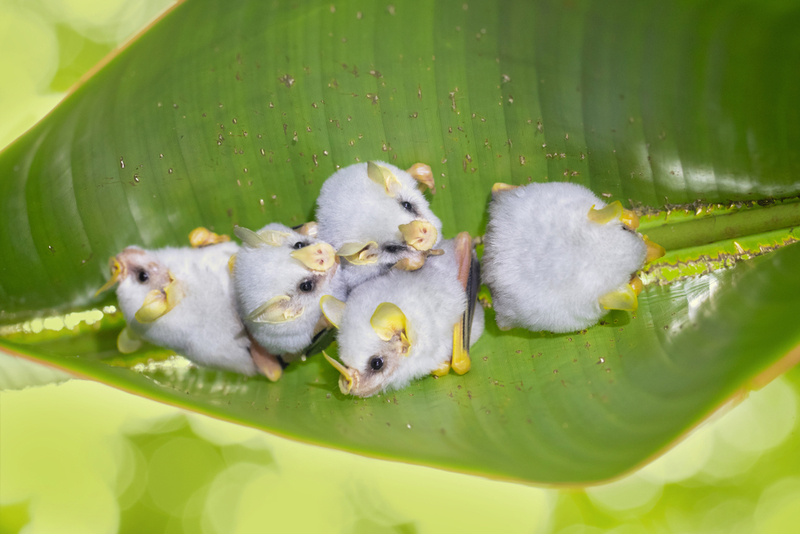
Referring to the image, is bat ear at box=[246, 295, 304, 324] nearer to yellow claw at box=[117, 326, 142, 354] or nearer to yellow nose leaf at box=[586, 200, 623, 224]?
yellow claw at box=[117, 326, 142, 354]

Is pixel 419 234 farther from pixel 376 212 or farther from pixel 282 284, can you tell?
pixel 282 284

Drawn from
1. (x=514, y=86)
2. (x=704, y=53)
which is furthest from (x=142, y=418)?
(x=704, y=53)

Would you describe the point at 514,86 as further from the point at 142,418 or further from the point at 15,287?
the point at 15,287

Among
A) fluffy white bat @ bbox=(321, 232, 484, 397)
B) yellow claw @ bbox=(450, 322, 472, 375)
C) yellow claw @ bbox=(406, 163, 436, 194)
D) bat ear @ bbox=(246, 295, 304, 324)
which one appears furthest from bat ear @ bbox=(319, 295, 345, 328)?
yellow claw @ bbox=(406, 163, 436, 194)

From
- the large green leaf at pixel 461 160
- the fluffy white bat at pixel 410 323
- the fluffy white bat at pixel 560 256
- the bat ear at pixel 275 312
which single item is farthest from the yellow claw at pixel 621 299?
the bat ear at pixel 275 312

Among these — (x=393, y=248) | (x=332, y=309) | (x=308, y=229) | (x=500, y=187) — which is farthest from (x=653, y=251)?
(x=308, y=229)

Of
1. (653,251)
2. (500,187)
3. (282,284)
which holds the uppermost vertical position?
(500,187)
